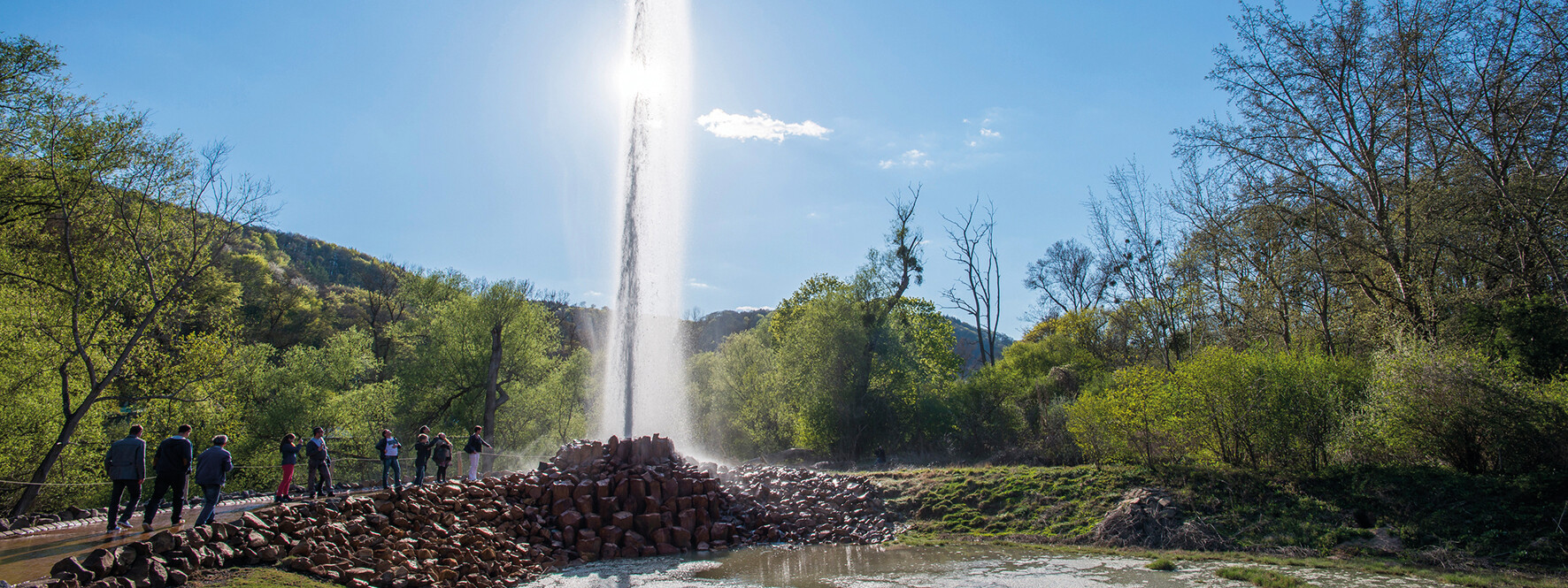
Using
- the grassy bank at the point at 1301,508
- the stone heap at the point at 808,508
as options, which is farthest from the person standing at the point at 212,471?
the grassy bank at the point at 1301,508

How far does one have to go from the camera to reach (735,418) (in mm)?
38000

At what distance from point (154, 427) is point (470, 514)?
723 inches

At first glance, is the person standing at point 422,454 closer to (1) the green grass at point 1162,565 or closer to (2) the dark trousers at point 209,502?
(2) the dark trousers at point 209,502

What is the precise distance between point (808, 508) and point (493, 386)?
1847 centimetres

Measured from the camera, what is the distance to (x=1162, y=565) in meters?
12.4

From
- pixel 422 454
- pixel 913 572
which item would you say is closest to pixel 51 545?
pixel 422 454

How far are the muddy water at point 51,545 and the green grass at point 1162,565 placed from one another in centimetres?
1590

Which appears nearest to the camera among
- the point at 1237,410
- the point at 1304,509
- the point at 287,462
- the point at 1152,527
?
the point at 287,462

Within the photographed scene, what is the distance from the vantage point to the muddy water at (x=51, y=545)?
8.05 m

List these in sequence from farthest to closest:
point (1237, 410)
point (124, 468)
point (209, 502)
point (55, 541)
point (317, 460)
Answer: point (1237, 410) → point (317, 460) → point (124, 468) → point (209, 502) → point (55, 541)

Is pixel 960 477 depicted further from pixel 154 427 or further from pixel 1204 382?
pixel 154 427

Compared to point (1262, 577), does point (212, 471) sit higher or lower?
higher

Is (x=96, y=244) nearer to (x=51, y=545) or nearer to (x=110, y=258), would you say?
(x=110, y=258)

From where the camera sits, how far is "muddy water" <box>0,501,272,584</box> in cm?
805
